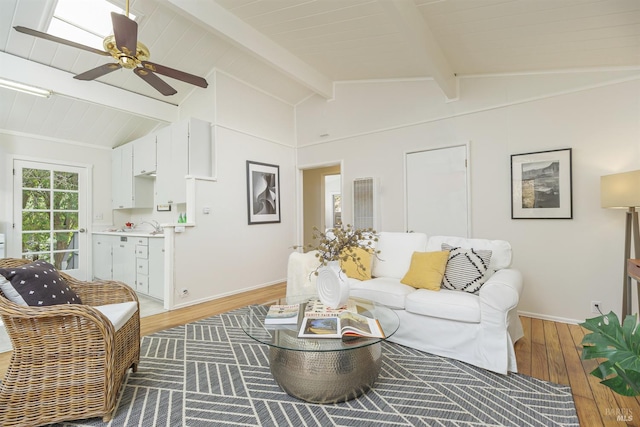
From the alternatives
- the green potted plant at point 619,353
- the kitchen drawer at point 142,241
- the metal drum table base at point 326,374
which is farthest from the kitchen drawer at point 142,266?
the green potted plant at point 619,353

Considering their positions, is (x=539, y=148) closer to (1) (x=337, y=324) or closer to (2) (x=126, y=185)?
(1) (x=337, y=324)

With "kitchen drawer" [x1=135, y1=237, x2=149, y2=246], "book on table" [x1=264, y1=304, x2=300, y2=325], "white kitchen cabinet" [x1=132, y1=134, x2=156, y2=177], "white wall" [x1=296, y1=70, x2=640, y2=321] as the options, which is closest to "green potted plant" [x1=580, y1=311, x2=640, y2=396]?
"book on table" [x1=264, y1=304, x2=300, y2=325]

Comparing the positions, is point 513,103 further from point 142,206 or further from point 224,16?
point 142,206

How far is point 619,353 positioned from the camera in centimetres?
132

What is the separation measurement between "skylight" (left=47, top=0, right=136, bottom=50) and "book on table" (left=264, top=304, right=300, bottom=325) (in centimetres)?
288

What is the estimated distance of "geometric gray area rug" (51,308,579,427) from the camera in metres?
1.63

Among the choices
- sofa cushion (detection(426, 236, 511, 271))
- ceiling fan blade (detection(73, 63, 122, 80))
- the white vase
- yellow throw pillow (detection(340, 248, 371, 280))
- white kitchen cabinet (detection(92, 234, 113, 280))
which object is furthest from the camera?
white kitchen cabinet (detection(92, 234, 113, 280))

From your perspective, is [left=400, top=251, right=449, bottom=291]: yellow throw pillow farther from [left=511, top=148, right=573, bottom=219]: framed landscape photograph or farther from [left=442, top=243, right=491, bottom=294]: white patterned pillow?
[left=511, top=148, right=573, bottom=219]: framed landscape photograph

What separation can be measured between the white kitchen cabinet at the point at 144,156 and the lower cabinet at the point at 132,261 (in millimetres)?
1043

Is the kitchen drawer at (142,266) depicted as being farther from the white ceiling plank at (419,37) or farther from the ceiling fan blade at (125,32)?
the white ceiling plank at (419,37)

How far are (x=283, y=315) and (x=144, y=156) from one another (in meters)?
4.00

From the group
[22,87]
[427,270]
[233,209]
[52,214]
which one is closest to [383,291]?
[427,270]

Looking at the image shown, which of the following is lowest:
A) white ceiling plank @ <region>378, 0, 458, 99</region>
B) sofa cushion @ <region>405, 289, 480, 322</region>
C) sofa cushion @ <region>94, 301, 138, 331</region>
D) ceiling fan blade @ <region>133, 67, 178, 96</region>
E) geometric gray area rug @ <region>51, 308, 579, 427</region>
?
geometric gray area rug @ <region>51, 308, 579, 427</region>

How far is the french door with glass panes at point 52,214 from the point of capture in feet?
14.9
